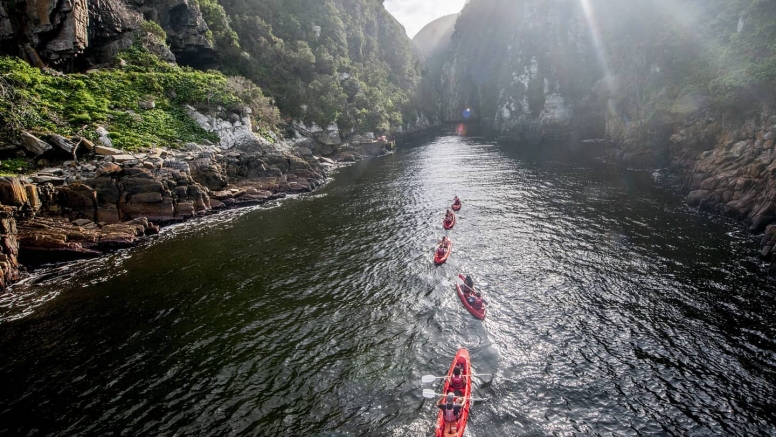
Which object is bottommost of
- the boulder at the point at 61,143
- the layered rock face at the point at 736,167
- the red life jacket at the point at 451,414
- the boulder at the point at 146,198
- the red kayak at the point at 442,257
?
the red life jacket at the point at 451,414

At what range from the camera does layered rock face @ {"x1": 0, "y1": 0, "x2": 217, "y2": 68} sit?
1604 inches

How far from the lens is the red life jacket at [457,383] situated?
47.4 feet

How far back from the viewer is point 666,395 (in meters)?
14.0

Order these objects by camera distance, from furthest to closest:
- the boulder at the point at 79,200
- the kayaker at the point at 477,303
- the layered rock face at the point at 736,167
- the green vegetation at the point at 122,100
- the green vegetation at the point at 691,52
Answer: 1. the green vegetation at the point at 691,52
2. the green vegetation at the point at 122,100
3. the boulder at the point at 79,200
4. the layered rock face at the point at 736,167
5. the kayaker at the point at 477,303

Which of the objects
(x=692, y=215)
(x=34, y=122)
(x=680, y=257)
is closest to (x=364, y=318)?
(x=680, y=257)

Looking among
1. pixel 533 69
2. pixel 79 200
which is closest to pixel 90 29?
pixel 79 200

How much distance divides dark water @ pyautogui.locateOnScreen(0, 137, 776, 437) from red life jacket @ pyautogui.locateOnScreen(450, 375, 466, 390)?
89 cm

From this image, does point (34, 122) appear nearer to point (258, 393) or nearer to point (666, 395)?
point (258, 393)

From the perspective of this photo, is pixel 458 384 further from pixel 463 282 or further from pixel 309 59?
pixel 309 59

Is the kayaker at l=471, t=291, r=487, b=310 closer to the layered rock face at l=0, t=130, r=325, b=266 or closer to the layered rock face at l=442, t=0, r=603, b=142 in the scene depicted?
the layered rock face at l=0, t=130, r=325, b=266

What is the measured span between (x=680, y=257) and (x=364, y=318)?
844 inches

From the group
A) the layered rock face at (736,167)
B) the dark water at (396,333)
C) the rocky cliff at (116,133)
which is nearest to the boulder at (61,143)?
the rocky cliff at (116,133)

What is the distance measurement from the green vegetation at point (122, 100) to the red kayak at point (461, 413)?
42401mm

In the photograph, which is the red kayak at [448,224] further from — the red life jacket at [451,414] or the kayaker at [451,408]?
the red life jacket at [451,414]
